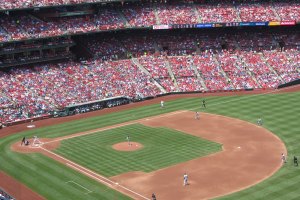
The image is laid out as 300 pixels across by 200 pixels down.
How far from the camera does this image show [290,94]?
236ft

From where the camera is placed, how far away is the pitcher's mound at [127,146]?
5124cm

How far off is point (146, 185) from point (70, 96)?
103 ft

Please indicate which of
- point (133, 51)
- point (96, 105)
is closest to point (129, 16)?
point (133, 51)

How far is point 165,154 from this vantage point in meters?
49.3

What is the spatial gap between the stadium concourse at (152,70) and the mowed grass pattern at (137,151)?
14.2 meters

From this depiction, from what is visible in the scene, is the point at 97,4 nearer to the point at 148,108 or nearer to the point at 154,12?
the point at 154,12

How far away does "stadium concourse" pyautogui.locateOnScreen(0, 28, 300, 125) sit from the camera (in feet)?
226

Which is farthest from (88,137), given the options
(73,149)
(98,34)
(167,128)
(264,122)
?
(98,34)

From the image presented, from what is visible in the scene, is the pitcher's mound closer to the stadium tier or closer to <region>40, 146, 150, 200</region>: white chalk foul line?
<region>40, 146, 150, 200</region>: white chalk foul line

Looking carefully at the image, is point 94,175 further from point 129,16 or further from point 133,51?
point 129,16

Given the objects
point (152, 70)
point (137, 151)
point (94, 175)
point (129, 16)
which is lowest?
point (94, 175)

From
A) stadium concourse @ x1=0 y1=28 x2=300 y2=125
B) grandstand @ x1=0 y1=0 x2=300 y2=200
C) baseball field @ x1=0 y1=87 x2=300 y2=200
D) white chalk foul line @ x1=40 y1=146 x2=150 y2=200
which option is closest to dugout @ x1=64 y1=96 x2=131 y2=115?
grandstand @ x1=0 y1=0 x2=300 y2=200

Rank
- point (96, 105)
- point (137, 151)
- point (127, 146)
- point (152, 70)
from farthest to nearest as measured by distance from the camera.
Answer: point (152, 70), point (96, 105), point (127, 146), point (137, 151)

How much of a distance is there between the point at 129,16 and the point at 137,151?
39908 millimetres
